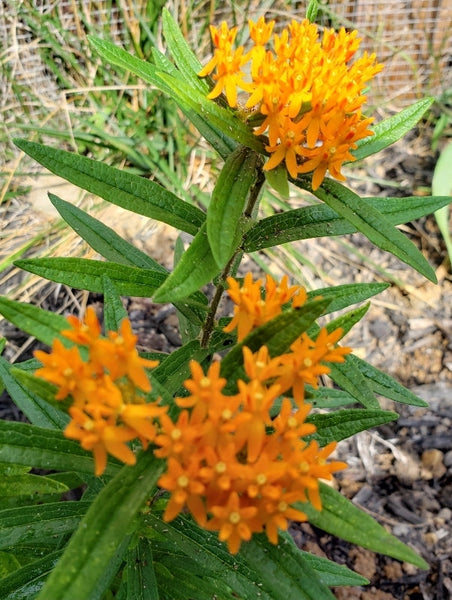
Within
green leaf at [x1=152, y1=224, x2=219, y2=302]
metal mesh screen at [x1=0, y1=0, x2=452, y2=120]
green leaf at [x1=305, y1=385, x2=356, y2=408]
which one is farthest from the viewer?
metal mesh screen at [x1=0, y1=0, x2=452, y2=120]

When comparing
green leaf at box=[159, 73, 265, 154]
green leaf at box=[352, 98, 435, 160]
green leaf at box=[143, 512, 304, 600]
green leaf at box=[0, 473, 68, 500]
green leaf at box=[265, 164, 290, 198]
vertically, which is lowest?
green leaf at box=[143, 512, 304, 600]

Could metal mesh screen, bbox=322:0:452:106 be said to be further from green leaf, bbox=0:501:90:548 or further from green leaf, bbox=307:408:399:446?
green leaf, bbox=0:501:90:548

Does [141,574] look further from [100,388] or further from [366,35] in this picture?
[366,35]

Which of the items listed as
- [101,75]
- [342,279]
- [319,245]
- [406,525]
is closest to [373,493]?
[406,525]

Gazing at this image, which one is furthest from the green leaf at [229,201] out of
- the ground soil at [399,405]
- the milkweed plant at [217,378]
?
the ground soil at [399,405]

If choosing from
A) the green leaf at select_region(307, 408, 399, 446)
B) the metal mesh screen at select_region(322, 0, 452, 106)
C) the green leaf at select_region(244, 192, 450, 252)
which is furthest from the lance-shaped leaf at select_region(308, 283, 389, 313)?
the metal mesh screen at select_region(322, 0, 452, 106)

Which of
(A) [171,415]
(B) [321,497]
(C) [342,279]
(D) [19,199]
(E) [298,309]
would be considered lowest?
(C) [342,279]

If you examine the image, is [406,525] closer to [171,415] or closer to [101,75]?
[171,415]
